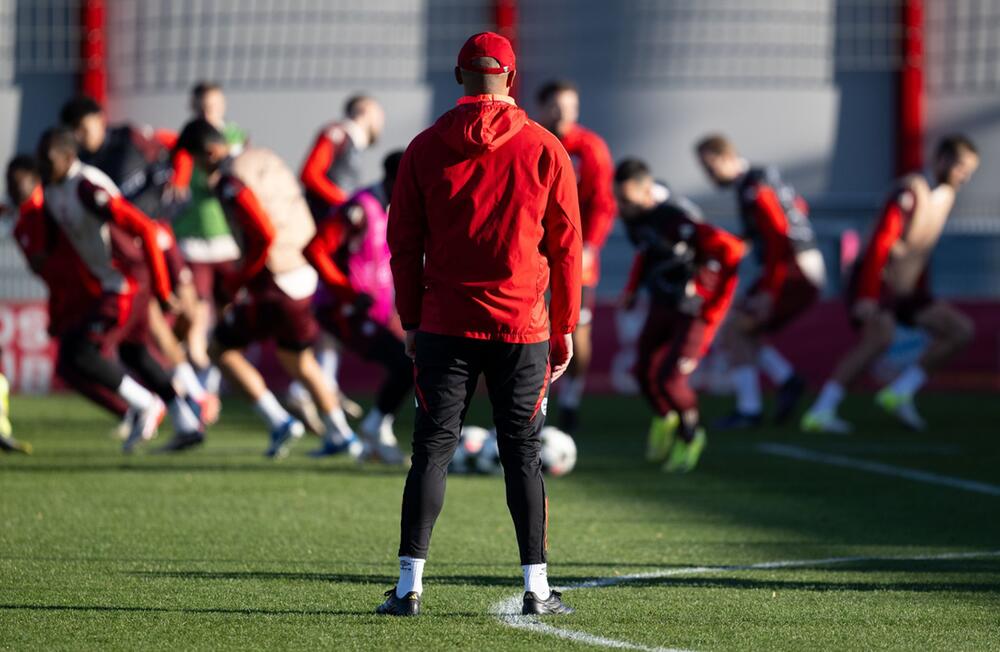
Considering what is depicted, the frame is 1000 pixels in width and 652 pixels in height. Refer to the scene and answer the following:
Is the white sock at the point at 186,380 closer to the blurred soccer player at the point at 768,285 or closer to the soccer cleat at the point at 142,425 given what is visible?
the soccer cleat at the point at 142,425

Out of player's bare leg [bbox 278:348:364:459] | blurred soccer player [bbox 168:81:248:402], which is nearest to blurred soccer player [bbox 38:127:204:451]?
player's bare leg [bbox 278:348:364:459]

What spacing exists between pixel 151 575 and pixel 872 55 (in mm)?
15427

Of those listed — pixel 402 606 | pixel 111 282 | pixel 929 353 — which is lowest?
pixel 929 353

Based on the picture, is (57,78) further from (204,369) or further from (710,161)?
(710,161)

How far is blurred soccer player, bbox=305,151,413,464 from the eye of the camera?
934cm

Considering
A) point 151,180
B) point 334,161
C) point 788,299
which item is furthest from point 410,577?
point 788,299

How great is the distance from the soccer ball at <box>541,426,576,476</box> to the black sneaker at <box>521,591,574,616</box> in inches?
156

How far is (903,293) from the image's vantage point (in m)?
12.6

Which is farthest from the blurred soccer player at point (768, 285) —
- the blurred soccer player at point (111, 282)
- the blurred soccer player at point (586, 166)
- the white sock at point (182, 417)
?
the blurred soccer player at point (111, 282)

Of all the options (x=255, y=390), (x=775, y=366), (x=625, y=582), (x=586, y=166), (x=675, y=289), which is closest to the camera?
(x=625, y=582)

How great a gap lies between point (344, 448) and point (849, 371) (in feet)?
14.2

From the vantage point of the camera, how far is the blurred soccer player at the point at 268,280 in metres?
9.53

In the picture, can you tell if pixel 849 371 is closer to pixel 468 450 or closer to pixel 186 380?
pixel 468 450

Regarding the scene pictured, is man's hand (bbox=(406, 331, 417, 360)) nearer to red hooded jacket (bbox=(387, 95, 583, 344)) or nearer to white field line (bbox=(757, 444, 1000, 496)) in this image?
red hooded jacket (bbox=(387, 95, 583, 344))
